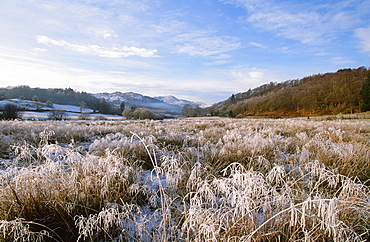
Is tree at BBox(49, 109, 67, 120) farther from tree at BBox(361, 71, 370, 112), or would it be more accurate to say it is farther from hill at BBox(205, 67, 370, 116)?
tree at BBox(361, 71, 370, 112)

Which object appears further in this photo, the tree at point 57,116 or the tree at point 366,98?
the tree at point 366,98

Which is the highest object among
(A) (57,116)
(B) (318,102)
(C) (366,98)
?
(C) (366,98)

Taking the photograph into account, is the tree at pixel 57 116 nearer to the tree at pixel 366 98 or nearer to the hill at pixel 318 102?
the hill at pixel 318 102

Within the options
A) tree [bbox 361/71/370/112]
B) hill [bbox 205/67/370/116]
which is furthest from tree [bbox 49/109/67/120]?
tree [bbox 361/71/370/112]

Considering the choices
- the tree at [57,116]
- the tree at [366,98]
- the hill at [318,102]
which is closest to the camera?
the tree at [57,116]

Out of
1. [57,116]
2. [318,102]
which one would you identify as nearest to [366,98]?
[318,102]

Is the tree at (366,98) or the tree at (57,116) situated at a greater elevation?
the tree at (366,98)

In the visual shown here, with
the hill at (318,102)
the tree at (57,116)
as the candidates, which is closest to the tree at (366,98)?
the hill at (318,102)

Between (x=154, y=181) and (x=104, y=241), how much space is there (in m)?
1.54

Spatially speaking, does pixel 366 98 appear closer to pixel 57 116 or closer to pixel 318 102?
pixel 318 102

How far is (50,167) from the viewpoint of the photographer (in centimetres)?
274

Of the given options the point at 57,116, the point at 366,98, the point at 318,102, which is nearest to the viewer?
the point at 57,116

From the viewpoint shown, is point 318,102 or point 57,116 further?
point 318,102

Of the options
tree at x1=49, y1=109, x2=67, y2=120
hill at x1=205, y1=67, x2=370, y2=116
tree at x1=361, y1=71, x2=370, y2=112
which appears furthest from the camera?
hill at x1=205, y1=67, x2=370, y2=116
